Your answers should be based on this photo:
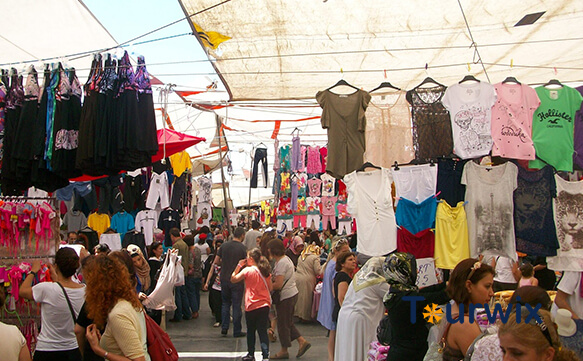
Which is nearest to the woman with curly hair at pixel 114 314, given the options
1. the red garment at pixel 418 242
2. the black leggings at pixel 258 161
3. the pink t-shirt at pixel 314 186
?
the red garment at pixel 418 242

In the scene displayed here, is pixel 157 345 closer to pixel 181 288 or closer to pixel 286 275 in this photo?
pixel 286 275

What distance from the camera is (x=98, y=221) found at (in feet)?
36.2

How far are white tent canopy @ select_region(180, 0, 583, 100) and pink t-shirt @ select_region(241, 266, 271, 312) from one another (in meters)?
2.75

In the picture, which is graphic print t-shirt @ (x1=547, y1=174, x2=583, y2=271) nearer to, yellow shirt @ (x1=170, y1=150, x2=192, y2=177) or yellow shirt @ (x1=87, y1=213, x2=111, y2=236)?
yellow shirt @ (x1=170, y1=150, x2=192, y2=177)

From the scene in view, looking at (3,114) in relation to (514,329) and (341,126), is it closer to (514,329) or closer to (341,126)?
(341,126)

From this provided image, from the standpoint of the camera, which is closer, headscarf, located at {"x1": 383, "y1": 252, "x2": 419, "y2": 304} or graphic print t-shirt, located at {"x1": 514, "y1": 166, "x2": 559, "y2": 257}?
headscarf, located at {"x1": 383, "y1": 252, "x2": 419, "y2": 304}

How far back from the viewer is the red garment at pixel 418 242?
18.6ft

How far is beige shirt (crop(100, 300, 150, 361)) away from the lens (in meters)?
3.46

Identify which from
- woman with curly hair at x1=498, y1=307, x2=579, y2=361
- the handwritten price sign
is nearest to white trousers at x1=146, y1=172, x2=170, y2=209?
the handwritten price sign

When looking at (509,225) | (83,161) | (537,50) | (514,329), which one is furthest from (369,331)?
(537,50)

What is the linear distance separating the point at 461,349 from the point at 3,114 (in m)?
5.04

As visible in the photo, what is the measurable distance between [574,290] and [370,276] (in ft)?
6.15

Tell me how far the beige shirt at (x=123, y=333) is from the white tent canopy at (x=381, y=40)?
127 inches

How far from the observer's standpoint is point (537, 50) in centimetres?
655
